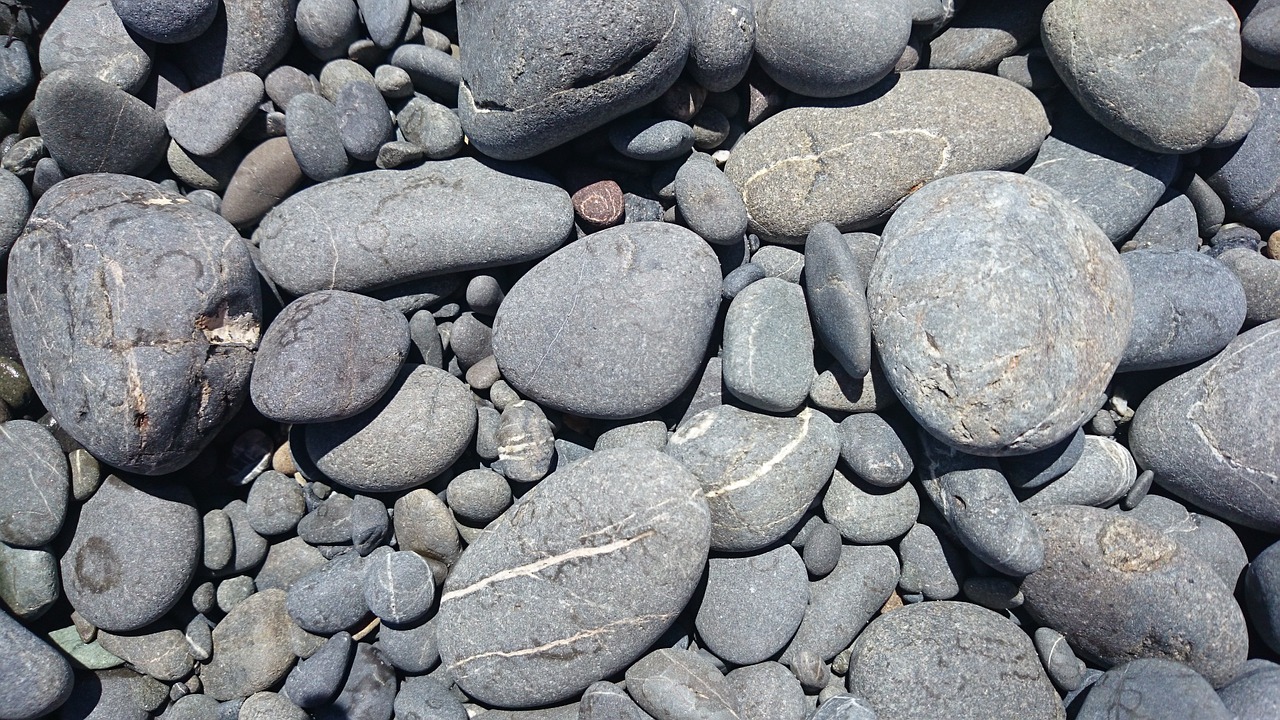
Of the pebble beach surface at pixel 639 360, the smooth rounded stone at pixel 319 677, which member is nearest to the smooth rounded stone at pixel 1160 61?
the pebble beach surface at pixel 639 360

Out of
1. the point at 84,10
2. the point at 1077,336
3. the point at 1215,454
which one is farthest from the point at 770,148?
the point at 84,10

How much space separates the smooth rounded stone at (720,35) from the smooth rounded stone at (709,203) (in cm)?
44

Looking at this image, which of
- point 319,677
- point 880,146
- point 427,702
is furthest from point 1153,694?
point 319,677

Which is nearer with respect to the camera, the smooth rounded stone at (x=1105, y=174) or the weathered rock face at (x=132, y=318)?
the weathered rock face at (x=132, y=318)

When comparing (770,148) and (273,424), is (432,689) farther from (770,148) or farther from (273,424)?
(770,148)

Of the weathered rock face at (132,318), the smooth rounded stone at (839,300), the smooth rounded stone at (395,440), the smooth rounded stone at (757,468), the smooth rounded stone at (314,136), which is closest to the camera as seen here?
the weathered rock face at (132,318)

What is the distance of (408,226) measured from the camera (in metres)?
3.21

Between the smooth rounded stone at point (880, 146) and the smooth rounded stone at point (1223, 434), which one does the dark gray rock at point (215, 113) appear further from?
the smooth rounded stone at point (1223, 434)

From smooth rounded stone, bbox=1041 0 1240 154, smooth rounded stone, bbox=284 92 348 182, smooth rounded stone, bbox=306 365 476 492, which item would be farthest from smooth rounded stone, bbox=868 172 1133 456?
smooth rounded stone, bbox=284 92 348 182

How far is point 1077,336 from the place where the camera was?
2848mm

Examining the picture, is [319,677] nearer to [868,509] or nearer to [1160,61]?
[868,509]

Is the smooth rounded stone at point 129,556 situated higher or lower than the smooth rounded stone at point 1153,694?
higher

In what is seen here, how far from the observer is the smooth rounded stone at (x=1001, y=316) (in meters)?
2.77

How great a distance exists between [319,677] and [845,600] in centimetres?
241
